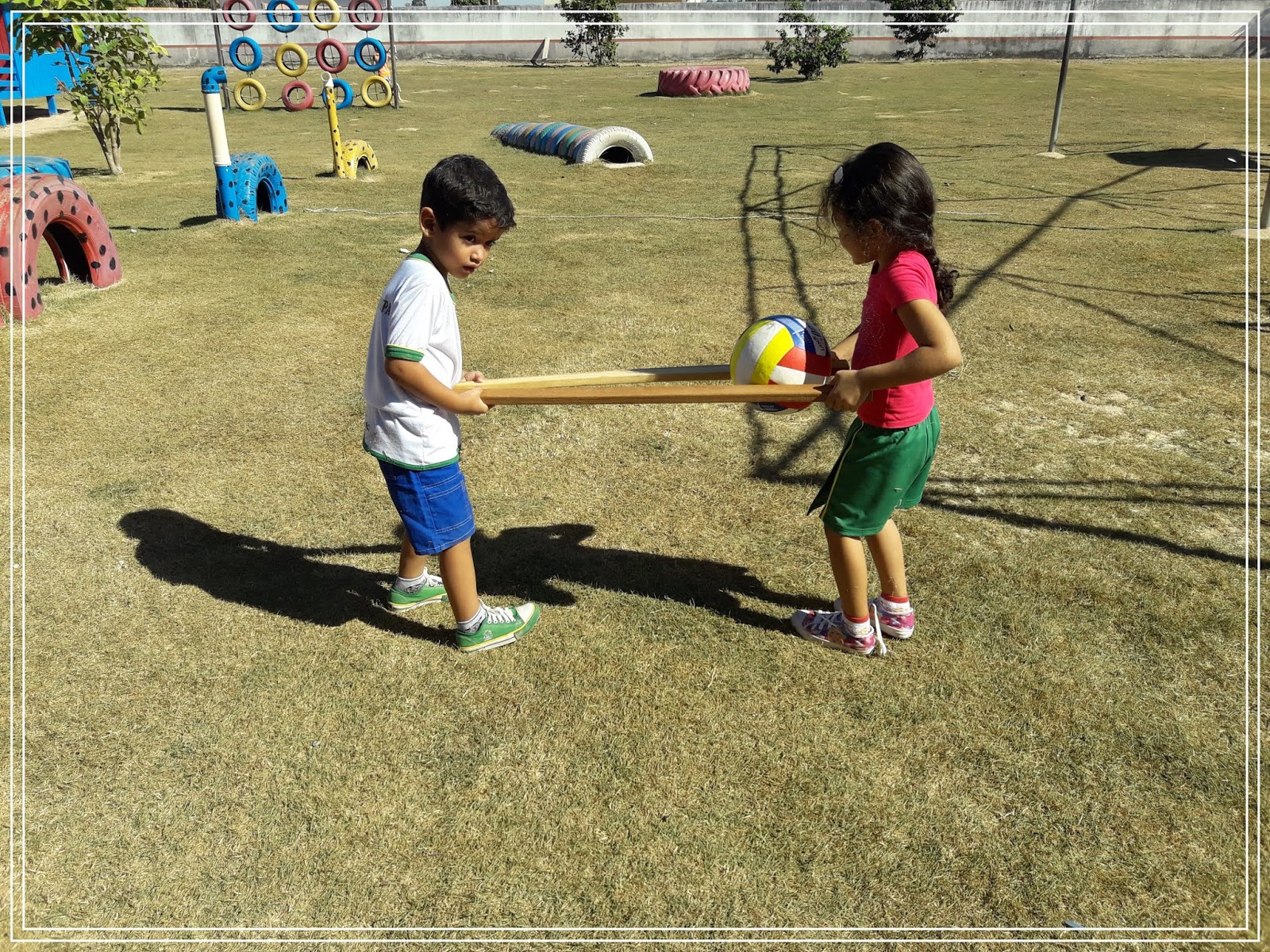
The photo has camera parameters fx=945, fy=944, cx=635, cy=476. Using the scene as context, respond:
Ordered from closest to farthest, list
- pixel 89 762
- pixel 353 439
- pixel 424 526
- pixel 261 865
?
pixel 261 865, pixel 89 762, pixel 424 526, pixel 353 439

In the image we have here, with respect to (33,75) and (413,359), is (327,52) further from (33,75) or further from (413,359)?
(413,359)

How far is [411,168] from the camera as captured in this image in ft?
43.3

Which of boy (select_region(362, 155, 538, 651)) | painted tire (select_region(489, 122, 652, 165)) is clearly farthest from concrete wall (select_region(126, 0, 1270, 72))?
boy (select_region(362, 155, 538, 651))

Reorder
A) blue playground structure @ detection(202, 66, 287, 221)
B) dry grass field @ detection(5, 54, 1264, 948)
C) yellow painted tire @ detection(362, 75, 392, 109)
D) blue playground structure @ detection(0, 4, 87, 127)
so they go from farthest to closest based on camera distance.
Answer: yellow painted tire @ detection(362, 75, 392, 109)
blue playground structure @ detection(0, 4, 87, 127)
blue playground structure @ detection(202, 66, 287, 221)
dry grass field @ detection(5, 54, 1264, 948)

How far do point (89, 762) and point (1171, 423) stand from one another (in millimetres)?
5189

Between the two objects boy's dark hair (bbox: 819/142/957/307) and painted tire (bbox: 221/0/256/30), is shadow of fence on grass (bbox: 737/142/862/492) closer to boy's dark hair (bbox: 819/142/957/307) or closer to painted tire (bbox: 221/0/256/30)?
boy's dark hair (bbox: 819/142/957/307)

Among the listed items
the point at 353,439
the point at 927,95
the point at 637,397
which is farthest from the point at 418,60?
the point at 637,397

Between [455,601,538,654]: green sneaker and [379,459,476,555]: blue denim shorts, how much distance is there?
0.35 meters

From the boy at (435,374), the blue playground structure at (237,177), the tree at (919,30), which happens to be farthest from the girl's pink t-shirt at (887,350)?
the tree at (919,30)

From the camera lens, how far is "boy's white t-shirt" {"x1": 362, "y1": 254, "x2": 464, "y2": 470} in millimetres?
2838

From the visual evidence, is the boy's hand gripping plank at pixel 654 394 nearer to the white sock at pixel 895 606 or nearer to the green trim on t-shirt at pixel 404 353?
the green trim on t-shirt at pixel 404 353

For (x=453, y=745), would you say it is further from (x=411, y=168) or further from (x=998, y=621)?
(x=411, y=168)

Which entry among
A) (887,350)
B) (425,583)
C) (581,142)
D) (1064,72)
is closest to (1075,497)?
(887,350)

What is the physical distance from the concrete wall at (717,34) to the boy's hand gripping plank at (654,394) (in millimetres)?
33660
